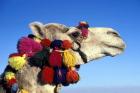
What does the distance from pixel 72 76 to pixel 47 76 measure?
1.18 feet

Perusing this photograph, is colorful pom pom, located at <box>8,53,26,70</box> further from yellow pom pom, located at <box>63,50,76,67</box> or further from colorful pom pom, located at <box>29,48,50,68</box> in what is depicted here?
yellow pom pom, located at <box>63,50,76,67</box>

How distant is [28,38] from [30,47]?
0.46 ft

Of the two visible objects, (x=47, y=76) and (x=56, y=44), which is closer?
(x=47, y=76)

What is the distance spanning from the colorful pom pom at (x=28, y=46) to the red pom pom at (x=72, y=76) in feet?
2.00

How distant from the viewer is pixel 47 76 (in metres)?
5.82

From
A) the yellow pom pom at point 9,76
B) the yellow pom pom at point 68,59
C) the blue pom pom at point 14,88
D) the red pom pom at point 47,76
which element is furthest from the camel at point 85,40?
the blue pom pom at point 14,88

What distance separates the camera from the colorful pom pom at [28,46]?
610 centimetres

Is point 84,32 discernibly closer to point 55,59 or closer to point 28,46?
point 55,59

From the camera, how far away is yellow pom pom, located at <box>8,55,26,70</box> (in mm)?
5891

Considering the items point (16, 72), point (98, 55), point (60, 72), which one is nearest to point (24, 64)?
point (16, 72)

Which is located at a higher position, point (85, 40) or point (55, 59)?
point (85, 40)

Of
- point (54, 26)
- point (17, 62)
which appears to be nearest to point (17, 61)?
point (17, 62)

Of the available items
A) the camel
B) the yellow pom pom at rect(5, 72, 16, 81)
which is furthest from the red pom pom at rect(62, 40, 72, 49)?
the yellow pom pom at rect(5, 72, 16, 81)

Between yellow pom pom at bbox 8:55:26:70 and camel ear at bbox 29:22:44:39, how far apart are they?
0.49m
